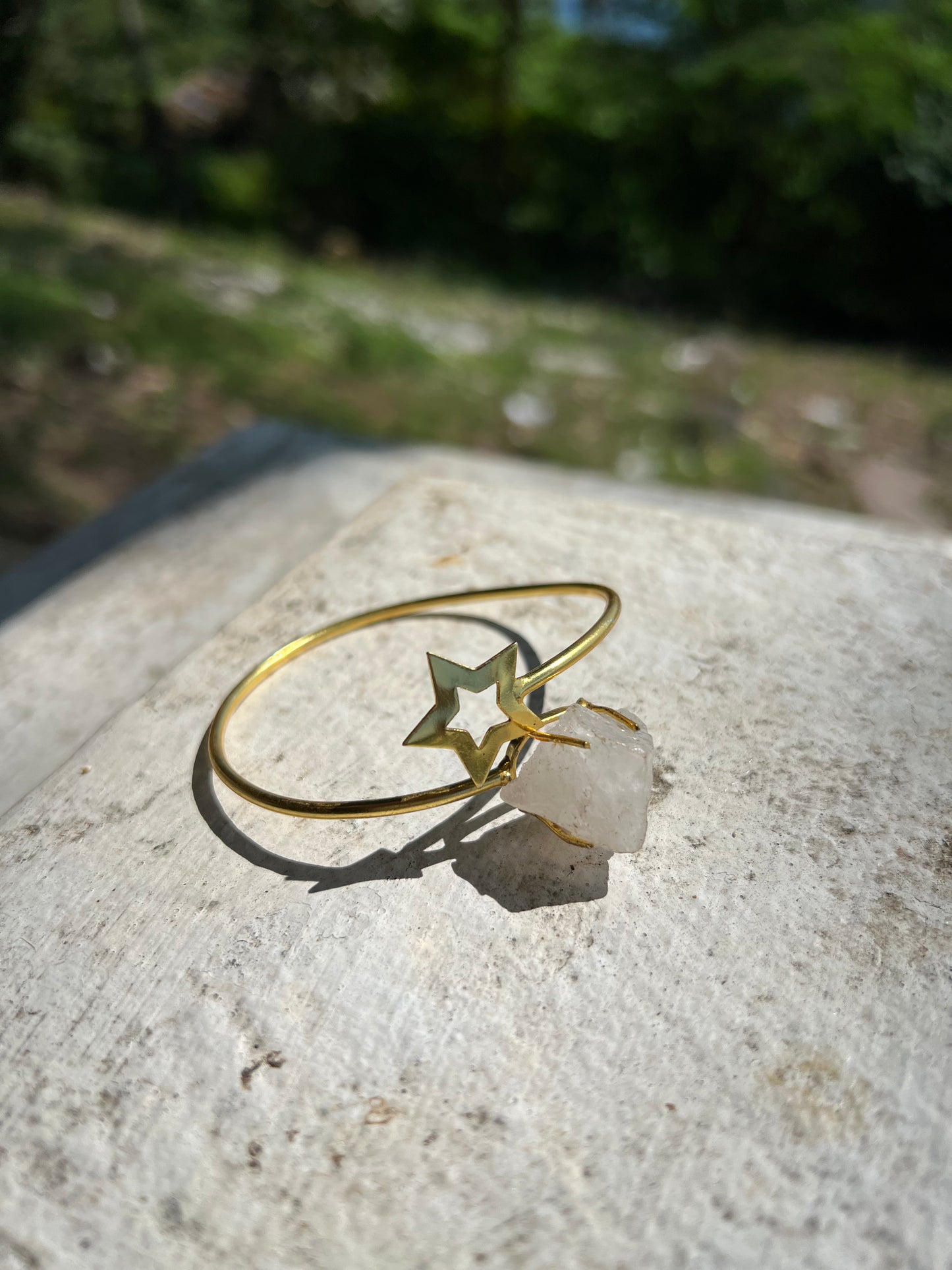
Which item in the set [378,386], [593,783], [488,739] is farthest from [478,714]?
[378,386]

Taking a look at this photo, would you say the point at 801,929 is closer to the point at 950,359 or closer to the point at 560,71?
the point at 950,359

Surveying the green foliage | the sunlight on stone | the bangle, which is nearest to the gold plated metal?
the bangle

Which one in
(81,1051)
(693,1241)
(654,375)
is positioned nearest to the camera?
(693,1241)

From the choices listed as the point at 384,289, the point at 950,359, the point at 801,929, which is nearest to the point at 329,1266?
the point at 801,929

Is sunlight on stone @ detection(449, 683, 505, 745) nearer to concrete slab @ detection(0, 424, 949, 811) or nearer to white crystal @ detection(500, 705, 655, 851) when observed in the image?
white crystal @ detection(500, 705, 655, 851)

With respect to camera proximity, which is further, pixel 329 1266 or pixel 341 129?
pixel 341 129
